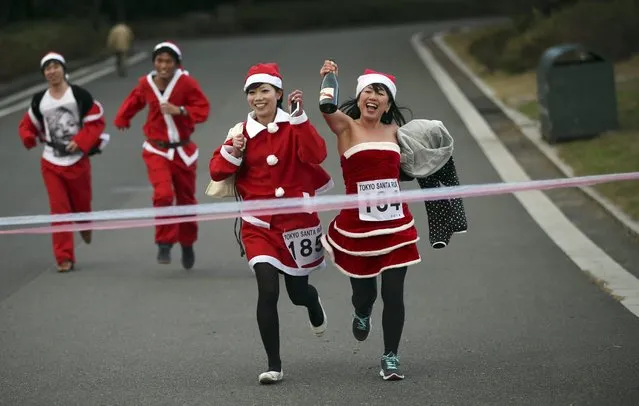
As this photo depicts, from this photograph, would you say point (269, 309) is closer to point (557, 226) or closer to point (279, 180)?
point (279, 180)

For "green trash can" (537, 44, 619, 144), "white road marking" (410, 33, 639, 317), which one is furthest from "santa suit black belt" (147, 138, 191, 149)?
"green trash can" (537, 44, 619, 144)

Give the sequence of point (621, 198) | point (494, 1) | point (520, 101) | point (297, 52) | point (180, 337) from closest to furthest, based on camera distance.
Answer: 1. point (180, 337)
2. point (621, 198)
3. point (520, 101)
4. point (297, 52)
5. point (494, 1)

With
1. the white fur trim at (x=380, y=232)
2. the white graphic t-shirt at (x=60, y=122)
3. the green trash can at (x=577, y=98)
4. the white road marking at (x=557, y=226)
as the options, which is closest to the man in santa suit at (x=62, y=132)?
the white graphic t-shirt at (x=60, y=122)

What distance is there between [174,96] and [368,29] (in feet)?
130

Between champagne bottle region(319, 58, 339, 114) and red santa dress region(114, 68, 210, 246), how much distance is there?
4.50 m

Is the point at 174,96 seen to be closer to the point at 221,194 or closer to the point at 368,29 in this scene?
the point at 221,194

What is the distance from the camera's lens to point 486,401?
715 cm

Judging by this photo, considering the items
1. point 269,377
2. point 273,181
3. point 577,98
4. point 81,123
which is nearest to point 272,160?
point 273,181

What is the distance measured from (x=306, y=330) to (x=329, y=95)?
2327 mm

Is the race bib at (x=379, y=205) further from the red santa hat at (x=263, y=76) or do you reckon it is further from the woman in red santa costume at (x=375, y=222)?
the red santa hat at (x=263, y=76)

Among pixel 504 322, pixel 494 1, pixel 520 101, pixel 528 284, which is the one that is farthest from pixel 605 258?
pixel 494 1

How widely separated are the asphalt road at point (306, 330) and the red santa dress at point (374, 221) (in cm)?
63

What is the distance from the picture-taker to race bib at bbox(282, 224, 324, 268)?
25.2 feet

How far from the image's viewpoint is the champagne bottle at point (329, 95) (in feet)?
24.1
